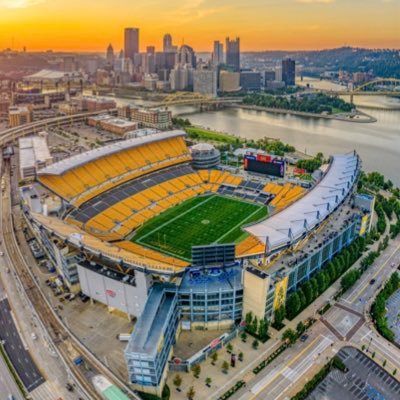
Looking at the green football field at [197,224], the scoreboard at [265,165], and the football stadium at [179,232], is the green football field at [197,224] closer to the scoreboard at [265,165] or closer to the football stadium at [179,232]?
the football stadium at [179,232]

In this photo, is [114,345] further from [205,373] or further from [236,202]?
[236,202]

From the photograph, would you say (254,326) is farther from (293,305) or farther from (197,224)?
(197,224)

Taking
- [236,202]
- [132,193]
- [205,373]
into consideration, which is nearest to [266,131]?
[236,202]

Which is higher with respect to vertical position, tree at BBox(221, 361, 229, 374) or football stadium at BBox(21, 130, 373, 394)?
→ football stadium at BBox(21, 130, 373, 394)

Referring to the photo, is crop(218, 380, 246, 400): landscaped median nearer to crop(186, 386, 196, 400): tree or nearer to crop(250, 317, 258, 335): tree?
crop(186, 386, 196, 400): tree

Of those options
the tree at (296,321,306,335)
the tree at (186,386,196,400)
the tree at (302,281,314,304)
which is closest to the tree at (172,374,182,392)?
the tree at (186,386,196,400)

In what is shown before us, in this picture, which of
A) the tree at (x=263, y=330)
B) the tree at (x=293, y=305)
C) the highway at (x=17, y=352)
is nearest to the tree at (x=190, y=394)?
the tree at (x=263, y=330)

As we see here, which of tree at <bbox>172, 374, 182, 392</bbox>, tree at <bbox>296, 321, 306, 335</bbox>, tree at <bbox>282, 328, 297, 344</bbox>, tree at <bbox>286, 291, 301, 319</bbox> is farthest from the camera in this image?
tree at <bbox>286, 291, 301, 319</bbox>
